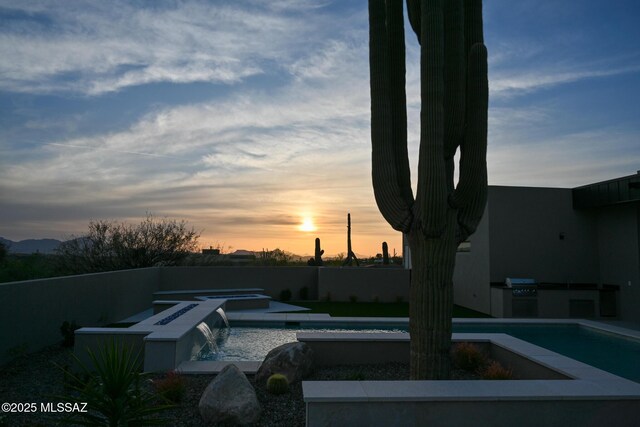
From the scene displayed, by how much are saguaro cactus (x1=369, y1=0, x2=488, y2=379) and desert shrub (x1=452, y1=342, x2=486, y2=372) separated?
147cm

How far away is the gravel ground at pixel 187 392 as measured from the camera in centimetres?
515

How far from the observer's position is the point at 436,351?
5805 millimetres

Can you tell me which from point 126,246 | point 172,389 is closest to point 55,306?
point 172,389

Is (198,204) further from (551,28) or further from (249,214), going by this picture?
(551,28)

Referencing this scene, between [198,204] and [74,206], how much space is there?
5.16 meters

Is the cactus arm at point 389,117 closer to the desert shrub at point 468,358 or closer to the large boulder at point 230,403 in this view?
the desert shrub at point 468,358

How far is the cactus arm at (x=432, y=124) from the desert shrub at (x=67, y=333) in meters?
7.48

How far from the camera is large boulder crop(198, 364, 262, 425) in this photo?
499cm

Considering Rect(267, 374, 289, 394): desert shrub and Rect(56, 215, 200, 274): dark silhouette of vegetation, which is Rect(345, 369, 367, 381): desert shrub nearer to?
Rect(267, 374, 289, 394): desert shrub

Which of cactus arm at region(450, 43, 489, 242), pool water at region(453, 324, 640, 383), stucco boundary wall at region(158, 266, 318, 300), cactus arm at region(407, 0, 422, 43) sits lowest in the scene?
pool water at region(453, 324, 640, 383)

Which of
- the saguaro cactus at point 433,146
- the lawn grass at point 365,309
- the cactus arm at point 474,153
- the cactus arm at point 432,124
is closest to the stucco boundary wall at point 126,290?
the lawn grass at point 365,309

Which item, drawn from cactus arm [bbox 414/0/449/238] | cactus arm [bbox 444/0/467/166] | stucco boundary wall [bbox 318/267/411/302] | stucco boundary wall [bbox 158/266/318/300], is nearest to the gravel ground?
cactus arm [bbox 414/0/449/238]

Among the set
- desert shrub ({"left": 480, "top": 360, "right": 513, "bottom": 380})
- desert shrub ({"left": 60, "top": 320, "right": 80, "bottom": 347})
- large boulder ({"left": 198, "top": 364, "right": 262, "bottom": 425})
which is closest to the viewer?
large boulder ({"left": 198, "top": 364, "right": 262, "bottom": 425})

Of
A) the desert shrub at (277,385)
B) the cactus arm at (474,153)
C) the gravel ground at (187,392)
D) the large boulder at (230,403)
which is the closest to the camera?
the large boulder at (230,403)
